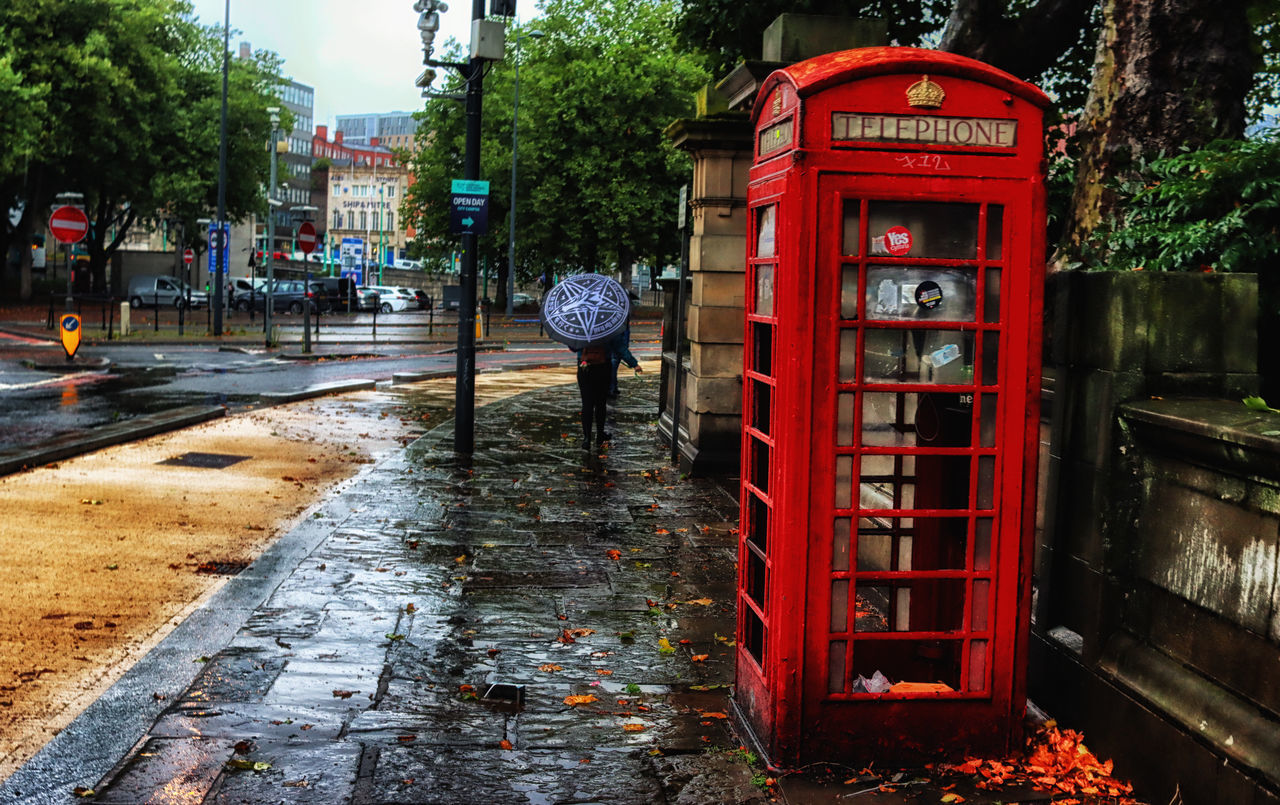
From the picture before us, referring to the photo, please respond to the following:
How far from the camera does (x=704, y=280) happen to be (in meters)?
12.3

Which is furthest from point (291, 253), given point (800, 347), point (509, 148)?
point (800, 347)

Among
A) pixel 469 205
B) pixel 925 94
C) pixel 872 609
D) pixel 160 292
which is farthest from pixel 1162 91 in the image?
pixel 160 292

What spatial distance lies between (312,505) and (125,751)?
5.76 metres

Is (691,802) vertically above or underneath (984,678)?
underneath

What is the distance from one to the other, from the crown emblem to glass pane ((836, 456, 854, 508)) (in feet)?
4.25

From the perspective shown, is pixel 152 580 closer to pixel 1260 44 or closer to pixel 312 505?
pixel 312 505

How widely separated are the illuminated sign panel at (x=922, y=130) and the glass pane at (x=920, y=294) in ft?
1.51

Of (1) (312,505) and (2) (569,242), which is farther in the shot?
(2) (569,242)

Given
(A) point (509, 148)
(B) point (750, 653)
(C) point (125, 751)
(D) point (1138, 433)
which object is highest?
(A) point (509, 148)

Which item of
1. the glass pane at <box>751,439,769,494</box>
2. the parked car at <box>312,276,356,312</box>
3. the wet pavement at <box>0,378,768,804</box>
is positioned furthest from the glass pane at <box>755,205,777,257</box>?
the parked car at <box>312,276,356,312</box>

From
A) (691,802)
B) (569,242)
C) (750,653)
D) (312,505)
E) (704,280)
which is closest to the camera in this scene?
(691,802)

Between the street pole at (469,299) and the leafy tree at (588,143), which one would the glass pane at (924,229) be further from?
the leafy tree at (588,143)

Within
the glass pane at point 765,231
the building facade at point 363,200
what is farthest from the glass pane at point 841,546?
the building facade at point 363,200

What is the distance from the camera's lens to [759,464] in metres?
5.16
